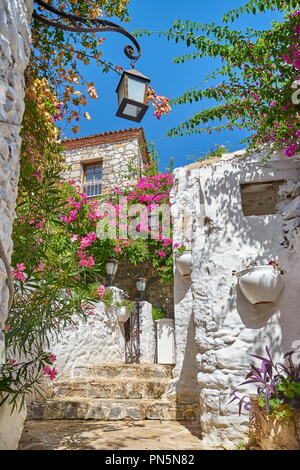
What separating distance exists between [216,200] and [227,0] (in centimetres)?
221

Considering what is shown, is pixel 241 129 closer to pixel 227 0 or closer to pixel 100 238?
pixel 227 0

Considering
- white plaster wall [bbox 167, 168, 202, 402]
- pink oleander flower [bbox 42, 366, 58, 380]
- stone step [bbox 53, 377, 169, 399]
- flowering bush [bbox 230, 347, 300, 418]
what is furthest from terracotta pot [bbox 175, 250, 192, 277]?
pink oleander flower [bbox 42, 366, 58, 380]

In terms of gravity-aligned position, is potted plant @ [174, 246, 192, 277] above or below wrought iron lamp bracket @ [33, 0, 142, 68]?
below

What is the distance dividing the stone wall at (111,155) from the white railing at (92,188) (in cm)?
18

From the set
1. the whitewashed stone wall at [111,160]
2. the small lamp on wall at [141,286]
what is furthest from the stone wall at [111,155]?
the small lamp on wall at [141,286]

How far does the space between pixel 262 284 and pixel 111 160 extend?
9231 millimetres

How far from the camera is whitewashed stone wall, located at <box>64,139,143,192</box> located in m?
11.6

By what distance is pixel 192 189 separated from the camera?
6672mm

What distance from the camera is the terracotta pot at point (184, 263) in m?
5.75

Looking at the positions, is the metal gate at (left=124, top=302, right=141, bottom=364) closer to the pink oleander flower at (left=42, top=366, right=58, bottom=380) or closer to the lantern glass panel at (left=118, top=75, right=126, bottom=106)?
the pink oleander flower at (left=42, top=366, right=58, bottom=380)

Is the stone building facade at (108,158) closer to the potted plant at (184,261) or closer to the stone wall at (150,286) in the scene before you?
the stone wall at (150,286)

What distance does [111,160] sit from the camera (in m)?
12.1

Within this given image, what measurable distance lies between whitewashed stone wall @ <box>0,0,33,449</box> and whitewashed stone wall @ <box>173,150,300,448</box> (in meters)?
2.33
